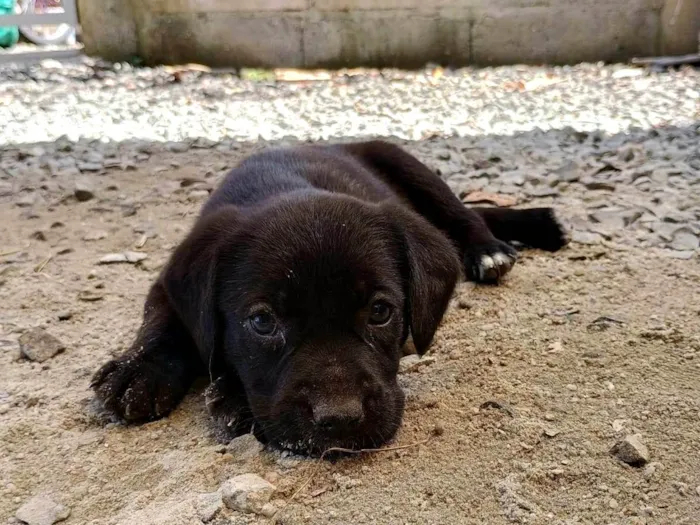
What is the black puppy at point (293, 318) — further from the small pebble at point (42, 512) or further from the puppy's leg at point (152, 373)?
the small pebble at point (42, 512)

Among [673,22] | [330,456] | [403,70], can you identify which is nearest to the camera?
[330,456]

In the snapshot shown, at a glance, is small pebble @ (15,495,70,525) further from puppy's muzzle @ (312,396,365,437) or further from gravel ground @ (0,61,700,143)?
gravel ground @ (0,61,700,143)

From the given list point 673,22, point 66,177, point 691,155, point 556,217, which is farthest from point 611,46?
point 66,177

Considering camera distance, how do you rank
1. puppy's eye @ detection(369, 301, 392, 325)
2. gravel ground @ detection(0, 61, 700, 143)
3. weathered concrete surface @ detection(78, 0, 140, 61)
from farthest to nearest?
1. weathered concrete surface @ detection(78, 0, 140, 61)
2. gravel ground @ detection(0, 61, 700, 143)
3. puppy's eye @ detection(369, 301, 392, 325)

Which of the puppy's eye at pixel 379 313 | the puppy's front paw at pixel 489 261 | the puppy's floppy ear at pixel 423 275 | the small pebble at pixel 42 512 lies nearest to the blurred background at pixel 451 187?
the small pebble at pixel 42 512

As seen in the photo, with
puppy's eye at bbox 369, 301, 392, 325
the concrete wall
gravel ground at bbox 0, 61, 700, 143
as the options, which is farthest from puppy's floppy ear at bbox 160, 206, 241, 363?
the concrete wall

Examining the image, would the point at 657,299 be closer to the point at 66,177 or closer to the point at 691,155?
the point at 691,155
